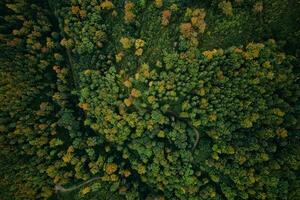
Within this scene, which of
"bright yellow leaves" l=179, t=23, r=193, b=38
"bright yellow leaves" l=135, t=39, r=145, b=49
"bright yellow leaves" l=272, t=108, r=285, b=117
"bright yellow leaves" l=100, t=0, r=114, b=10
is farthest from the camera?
"bright yellow leaves" l=100, t=0, r=114, b=10

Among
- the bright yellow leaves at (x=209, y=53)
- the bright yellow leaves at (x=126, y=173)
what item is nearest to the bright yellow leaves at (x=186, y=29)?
the bright yellow leaves at (x=209, y=53)

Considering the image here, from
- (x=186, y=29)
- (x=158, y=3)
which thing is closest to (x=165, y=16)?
(x=158, y=3)

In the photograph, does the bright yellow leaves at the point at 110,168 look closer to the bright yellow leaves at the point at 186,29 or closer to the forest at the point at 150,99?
the forest at the point at 150,99

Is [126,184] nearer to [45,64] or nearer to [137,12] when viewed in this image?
[45,64]

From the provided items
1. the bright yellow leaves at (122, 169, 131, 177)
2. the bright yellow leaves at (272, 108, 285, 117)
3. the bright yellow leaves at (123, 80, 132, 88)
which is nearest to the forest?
the bright yellow leaves at (122, 169, 131, 177)

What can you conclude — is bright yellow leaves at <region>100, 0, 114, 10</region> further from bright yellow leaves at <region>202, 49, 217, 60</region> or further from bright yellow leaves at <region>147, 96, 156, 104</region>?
bright yellow leaves at <region>202, 49, 217, 60</region>

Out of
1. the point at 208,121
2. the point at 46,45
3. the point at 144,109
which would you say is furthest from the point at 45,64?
the point at 208,121
